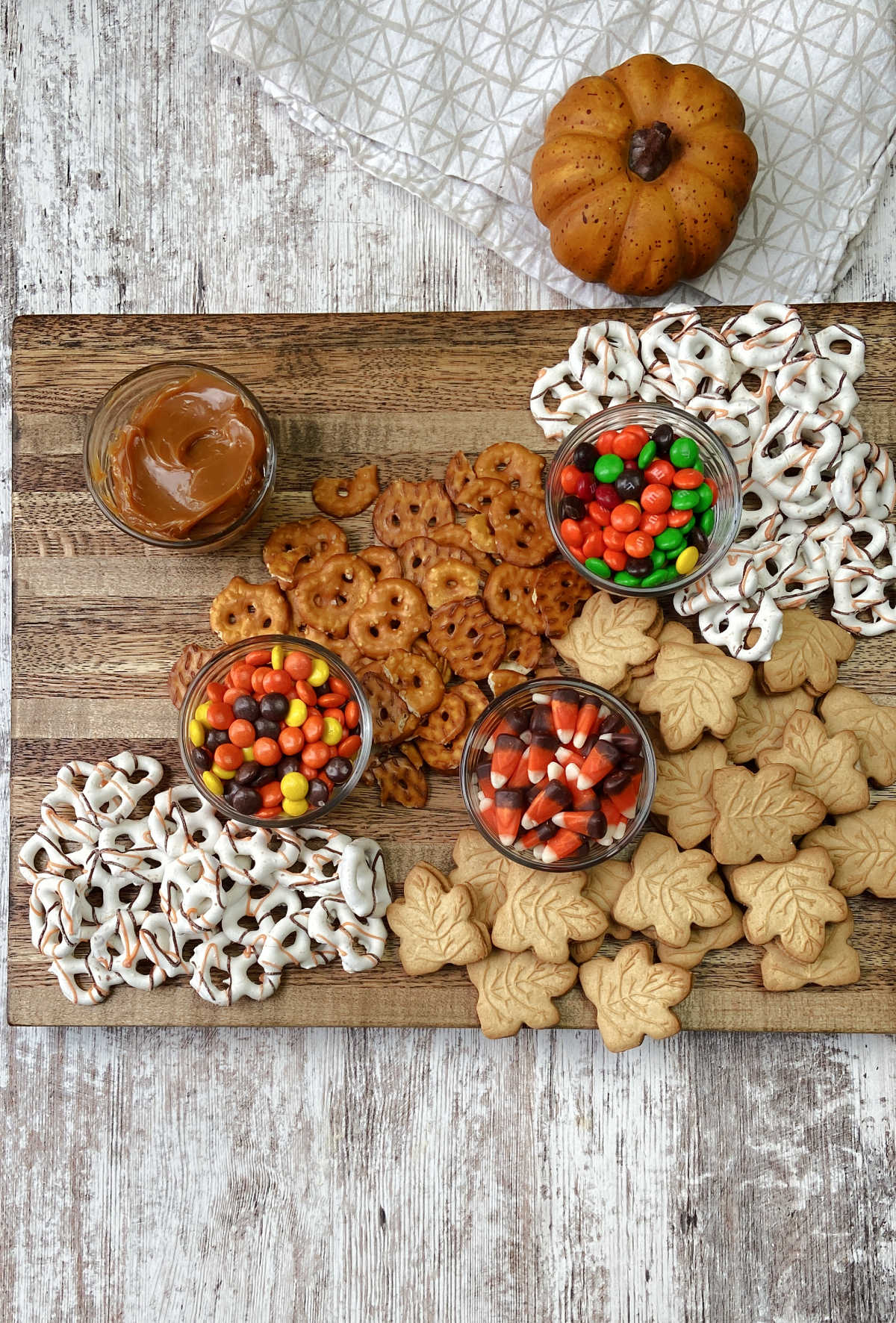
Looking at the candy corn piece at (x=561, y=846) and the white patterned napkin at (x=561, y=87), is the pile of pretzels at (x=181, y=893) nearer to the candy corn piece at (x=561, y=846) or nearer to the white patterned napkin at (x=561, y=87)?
the candy corn piece at (x=561, y=846)

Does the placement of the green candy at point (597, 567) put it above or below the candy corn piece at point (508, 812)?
above

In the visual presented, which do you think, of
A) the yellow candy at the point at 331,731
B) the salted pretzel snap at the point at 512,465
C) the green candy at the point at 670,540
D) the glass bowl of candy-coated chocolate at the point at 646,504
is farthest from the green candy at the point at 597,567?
the yellow candy at the point at 331,731

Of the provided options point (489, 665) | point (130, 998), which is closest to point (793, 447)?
point (489, 665)

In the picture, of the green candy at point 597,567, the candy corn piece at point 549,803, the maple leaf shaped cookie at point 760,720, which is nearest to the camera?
the candy corn piece at point 549,803

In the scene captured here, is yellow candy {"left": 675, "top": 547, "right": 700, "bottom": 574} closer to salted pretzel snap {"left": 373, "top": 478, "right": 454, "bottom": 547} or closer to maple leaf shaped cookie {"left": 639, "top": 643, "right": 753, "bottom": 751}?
maple leaf shaped cookie {"left": 639, "top": 643, "right": 753, "bottom": 751}

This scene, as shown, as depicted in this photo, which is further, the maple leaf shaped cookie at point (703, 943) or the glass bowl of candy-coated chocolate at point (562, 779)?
the maple leaf shaped cookie at point (703, 943)

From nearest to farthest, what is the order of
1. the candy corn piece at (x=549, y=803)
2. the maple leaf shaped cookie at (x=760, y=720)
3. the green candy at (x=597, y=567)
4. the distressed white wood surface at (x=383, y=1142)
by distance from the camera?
the candy corn piece at (x=549, y=803), the green candy at (x=597, y=567), the maple leaf shaped cookie at (x=760, y=720), the distressed white wood surface at (x=383, y=1142)

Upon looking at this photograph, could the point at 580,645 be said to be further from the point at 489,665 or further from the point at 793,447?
the point at 793,447

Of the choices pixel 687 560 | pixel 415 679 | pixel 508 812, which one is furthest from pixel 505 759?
pixel 687 560
